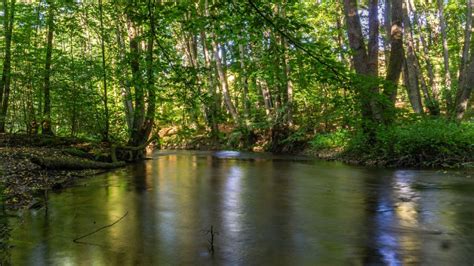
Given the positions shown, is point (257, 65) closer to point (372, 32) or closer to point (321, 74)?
point (321, 74)

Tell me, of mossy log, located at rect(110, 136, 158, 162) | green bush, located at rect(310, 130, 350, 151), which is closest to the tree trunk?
mossy log, located at rect(110, 136, 158, 162)

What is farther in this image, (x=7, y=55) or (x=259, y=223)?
(x=7, y=55)

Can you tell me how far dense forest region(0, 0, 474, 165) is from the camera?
16.9 feet

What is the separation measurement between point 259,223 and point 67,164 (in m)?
7.92

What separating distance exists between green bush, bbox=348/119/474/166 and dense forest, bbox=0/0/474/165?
35 millimetres

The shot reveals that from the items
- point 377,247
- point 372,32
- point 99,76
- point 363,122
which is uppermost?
point 372,32

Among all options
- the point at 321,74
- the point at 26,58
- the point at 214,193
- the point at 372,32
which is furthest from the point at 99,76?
the point at 321,74

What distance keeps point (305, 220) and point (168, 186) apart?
501 cm

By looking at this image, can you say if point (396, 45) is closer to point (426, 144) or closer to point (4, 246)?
point (426, 144)

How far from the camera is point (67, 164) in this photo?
41.4ft

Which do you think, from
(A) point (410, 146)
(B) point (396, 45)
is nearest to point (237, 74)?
(B) point (396, 45)

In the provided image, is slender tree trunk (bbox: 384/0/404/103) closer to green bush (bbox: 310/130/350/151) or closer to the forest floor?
green bush (bbox: 310/130/350/151)

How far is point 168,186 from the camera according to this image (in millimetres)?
11180

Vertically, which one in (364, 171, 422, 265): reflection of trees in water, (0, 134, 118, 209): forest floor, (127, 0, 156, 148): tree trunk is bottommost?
(364, 171, 422, 265): reflection of trees in water
